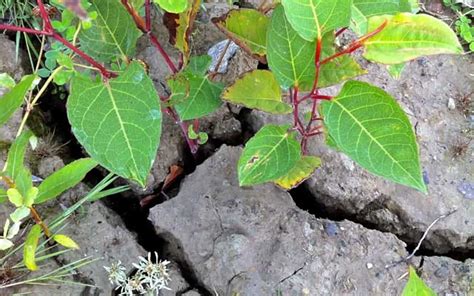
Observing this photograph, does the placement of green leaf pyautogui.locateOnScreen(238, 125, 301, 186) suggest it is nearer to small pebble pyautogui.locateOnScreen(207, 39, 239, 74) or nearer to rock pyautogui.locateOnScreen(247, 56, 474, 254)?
rock pyautogui.locateOnScreen(247, 56, 474, 254)

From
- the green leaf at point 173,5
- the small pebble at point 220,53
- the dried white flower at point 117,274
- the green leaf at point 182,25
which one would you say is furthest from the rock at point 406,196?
the green leaf at point 173,5

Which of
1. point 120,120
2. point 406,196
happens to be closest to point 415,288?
point 406,196

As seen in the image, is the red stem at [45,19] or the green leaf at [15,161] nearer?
the red stem at [45,19]

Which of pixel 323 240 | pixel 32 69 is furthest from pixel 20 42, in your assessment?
pixel 323 240

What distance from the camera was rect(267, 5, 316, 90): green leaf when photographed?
1.46m

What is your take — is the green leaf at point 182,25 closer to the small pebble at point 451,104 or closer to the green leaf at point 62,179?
the green leaf at point 62,179

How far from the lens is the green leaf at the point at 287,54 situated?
1.46 m

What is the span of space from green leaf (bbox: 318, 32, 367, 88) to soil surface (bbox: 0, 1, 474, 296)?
1.90 ft

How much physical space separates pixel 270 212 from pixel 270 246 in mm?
117

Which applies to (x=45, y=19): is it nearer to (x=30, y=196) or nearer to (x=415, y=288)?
(x=30, y=196)

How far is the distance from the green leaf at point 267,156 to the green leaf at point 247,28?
247 mm

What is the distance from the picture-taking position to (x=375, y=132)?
1433 millimetres

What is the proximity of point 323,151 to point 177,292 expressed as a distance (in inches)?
28.1

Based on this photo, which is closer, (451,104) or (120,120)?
(120,120)
